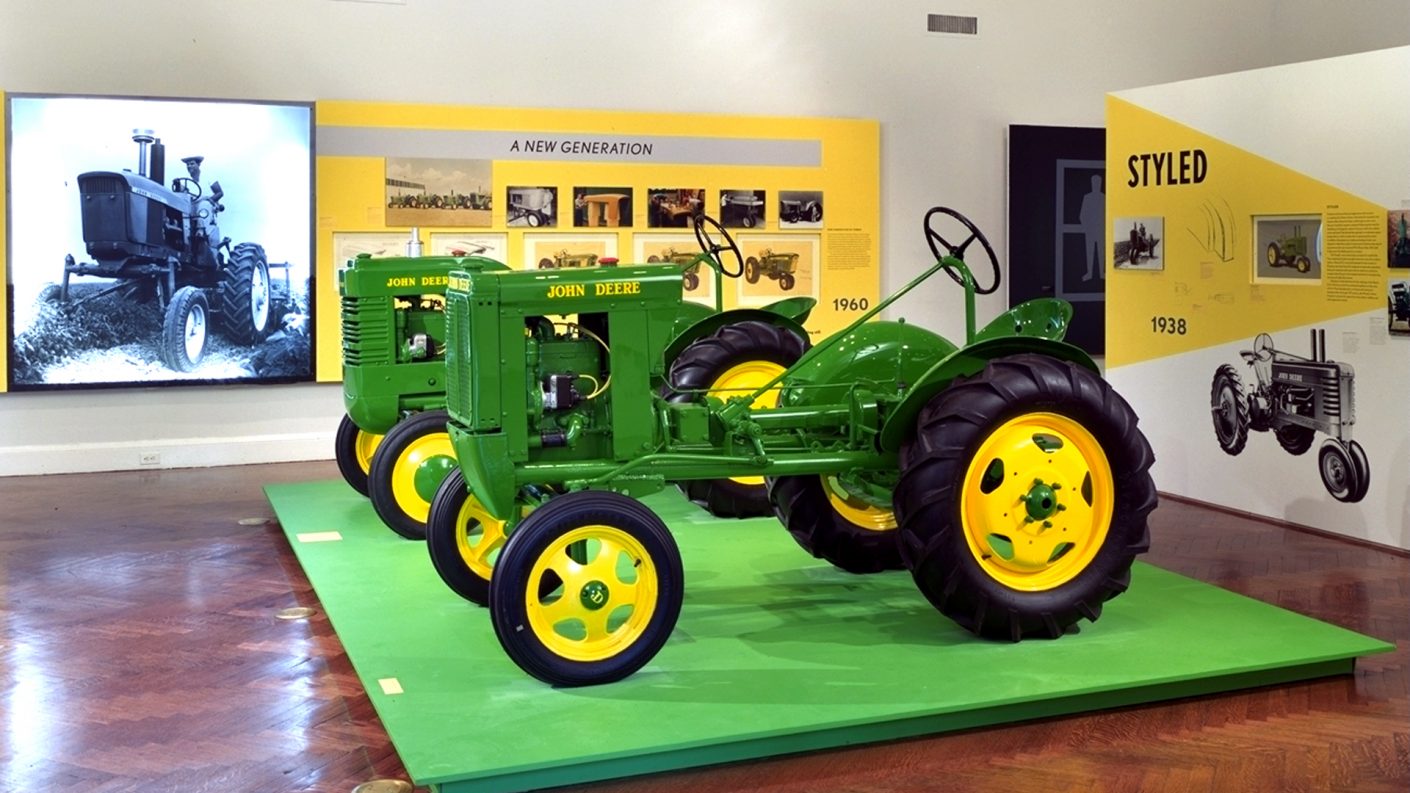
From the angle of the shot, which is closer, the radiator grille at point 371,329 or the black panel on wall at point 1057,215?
the radiator grille at point 371,329

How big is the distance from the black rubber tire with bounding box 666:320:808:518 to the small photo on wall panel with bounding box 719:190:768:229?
11.4 ft

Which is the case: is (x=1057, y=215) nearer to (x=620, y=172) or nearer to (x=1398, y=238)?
(x=620, y=172)

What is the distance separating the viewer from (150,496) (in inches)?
340

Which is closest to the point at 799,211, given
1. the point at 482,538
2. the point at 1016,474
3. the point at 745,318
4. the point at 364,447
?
the point at 745,318

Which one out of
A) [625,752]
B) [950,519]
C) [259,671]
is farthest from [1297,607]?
[259,671]

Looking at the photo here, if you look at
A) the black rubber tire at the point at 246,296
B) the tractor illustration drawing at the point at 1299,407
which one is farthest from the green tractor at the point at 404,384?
the black rubber tire at the point at 246,296

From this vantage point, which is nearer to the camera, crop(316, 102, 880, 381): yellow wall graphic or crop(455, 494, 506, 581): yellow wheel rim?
crop(455, 494, 506, 581): yellow wheel rim

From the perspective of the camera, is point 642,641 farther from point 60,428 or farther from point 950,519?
point 60,428

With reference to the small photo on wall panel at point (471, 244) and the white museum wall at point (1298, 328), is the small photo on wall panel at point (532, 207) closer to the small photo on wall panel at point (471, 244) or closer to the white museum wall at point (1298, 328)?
the small photo on wall panel at point (471, 244)

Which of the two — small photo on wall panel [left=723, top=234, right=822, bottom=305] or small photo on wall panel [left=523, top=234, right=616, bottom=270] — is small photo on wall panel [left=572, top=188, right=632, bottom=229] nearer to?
small photo on wall panel [left=523, top=234, right=616, bottom=270]

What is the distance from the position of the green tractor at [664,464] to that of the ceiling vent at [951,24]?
635 cm

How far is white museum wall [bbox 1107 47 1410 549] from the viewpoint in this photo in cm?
707

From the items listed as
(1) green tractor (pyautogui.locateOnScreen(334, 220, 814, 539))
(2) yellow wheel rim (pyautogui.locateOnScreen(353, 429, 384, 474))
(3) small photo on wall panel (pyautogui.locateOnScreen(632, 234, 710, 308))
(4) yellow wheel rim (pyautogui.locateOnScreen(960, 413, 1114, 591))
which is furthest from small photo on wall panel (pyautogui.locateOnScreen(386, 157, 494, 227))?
(4) yellow wheel rim (pyautogui.locateOnScreen(960, 413, 1114, 591))

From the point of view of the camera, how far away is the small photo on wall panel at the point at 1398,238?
6.95 meters
